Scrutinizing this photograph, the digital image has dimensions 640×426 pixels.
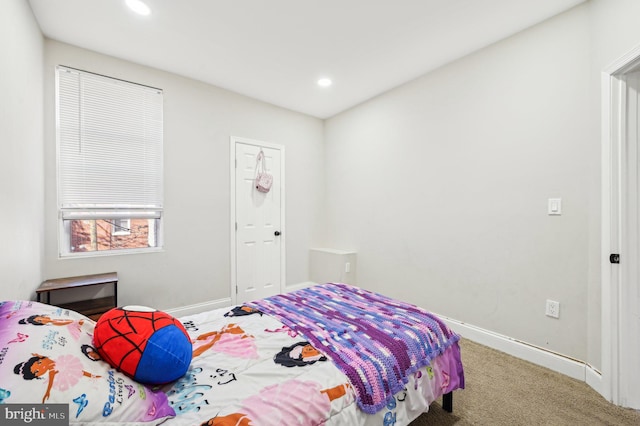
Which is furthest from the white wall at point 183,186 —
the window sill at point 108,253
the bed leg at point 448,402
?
the bed leg at point 448,402

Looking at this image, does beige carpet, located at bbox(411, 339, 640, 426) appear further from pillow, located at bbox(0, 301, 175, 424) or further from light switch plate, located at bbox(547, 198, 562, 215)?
pillow, located at bbox(0, 301, 175, 424)

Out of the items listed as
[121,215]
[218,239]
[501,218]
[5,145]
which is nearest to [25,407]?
[5,145]

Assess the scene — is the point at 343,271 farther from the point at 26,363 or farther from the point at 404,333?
the point at 26,363

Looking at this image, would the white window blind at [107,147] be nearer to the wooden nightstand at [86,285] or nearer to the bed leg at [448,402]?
the wooden nightstand at [86,285]

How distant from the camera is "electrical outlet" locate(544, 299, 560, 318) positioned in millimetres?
2119

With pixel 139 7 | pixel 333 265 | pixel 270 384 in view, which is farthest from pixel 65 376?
pixel 333 265

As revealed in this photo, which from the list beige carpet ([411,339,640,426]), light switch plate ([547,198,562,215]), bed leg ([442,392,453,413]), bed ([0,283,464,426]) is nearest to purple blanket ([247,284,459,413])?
bed ([0,283,464,426])

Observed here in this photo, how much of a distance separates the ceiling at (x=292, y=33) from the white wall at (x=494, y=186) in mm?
311

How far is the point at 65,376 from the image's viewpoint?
2.57ft

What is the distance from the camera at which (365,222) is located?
3736 millimetres

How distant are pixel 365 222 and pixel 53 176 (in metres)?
3.27

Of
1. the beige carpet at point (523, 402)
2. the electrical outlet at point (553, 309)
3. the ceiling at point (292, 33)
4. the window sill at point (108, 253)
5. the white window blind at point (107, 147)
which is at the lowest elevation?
the beige carpet at point (523, 402)

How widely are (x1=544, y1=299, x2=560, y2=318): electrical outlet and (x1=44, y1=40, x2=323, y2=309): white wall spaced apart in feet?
10.5

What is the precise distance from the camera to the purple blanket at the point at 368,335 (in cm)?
121
